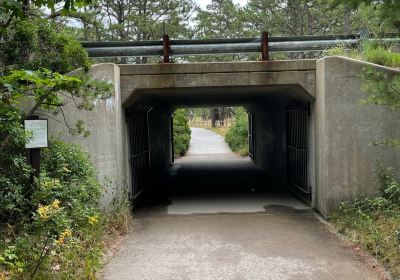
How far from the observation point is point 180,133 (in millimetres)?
24547

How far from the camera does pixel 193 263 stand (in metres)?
5.66

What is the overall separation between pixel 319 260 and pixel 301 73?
3904 mm

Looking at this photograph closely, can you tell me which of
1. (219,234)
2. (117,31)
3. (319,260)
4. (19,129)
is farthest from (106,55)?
(117,31)

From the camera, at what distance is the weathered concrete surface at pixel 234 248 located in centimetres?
529

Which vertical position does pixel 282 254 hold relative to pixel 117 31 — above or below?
below

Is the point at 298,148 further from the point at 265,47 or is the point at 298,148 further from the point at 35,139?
the point at 35,139

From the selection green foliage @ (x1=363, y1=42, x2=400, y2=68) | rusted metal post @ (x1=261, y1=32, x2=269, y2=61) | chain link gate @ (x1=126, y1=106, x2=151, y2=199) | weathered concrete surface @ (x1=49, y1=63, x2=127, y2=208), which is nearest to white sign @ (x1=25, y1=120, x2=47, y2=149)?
weathered concrete surface @ (x1=49, y1=63, x2=127, y2=208)

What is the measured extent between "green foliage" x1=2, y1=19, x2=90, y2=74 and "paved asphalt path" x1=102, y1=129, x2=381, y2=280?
3077 mm

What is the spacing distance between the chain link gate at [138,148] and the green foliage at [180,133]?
1073 cm

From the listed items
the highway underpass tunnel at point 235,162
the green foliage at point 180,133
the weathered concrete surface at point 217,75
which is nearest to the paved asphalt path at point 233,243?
the highway underpass tunnel at point 235,162

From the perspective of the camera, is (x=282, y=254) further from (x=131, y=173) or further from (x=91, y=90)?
(x=131, y=173)

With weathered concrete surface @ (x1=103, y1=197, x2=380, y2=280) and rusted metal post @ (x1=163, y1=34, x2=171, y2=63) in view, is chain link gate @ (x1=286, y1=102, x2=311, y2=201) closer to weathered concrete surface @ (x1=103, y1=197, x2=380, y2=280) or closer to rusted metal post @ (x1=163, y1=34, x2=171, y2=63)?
weathered concrete surface @ (x1=103, y1=197, x2=380, y2=280)

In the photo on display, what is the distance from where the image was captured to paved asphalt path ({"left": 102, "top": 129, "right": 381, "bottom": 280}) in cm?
531

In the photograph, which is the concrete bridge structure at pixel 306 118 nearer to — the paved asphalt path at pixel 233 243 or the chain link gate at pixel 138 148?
the chain link gate at pixel 138 148
